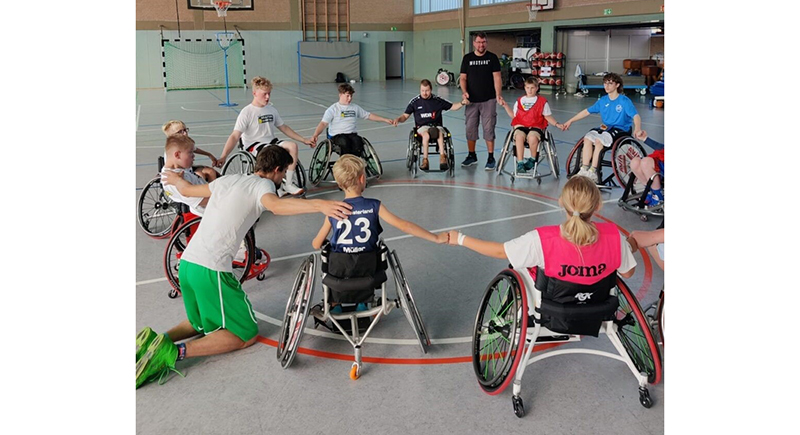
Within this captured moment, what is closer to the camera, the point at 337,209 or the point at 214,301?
the point at 337,209

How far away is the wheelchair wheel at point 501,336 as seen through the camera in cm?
250

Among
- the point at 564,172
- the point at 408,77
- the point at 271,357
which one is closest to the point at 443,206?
the point at 564,172

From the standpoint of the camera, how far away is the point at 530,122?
6.82 metres

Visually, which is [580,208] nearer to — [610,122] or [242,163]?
[610,122]

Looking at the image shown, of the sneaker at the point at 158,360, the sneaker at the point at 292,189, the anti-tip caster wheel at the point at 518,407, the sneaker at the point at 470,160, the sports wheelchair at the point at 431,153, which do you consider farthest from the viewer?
the sneaker at the point at 470,160

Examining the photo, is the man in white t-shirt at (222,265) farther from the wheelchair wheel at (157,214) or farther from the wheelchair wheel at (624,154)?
the wheelchair wheel at (624,154)

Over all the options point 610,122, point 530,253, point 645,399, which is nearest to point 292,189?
point 610,122

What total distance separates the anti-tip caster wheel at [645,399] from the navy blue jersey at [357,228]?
52.2 inches

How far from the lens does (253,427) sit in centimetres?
248

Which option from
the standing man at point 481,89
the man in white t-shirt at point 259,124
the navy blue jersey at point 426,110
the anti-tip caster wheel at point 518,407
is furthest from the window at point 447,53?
the anti-tip caster wheel at point 518,407

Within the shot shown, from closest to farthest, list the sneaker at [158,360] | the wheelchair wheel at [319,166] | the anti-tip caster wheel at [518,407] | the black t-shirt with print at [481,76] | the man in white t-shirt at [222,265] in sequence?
the anti-tip caster wheel at [518,407] → the sneaker at [158,360] → the man in white t-shirt at [222,265] → the wheelchair wheel at [319,166] → the black t-shirt with print at [481,76]

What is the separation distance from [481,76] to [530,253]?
5.22 metres

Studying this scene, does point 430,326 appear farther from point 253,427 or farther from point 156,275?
point 156,275

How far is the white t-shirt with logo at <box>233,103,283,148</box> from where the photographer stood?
5918mm
